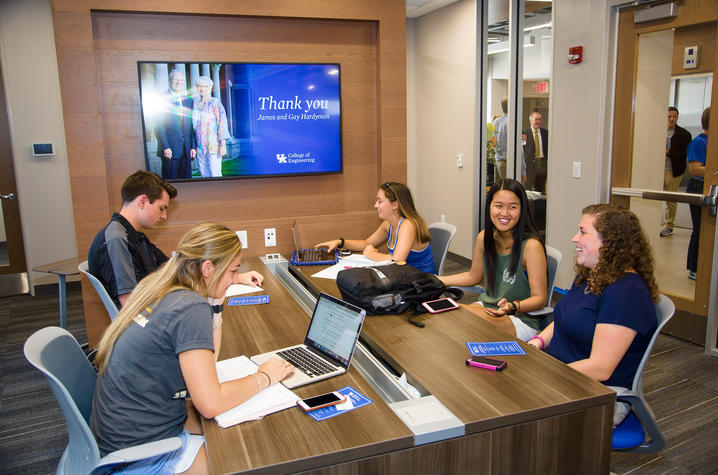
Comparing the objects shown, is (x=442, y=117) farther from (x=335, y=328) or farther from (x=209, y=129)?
(x=335, y=328)

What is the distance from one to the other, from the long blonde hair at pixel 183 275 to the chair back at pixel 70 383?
0.39ft

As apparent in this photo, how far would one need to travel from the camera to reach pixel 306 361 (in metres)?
1.94

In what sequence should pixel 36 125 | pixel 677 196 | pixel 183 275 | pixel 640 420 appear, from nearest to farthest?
pixel 183 275 → pixel 640 420 → pixel 677 196 → pixel 36 125

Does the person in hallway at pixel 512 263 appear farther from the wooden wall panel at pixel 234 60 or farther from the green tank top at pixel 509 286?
the wooden wall panel at pixel 234 60

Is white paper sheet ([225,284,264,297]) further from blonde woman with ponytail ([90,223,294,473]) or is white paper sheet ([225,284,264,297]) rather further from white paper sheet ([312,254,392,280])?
blonde woman with ponytail ([90,223,294,473])

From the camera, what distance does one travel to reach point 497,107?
582 centimetres

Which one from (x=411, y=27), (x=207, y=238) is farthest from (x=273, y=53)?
(x=411, y=27)

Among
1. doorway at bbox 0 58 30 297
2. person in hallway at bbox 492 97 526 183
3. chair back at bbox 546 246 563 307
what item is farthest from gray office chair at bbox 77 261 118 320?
person in hallway at bbox 492 97 526 183

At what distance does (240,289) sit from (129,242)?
62 cm

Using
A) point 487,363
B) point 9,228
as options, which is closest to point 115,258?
point 487,363

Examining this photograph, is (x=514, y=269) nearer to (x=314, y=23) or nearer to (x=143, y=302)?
(x=143, y=302)

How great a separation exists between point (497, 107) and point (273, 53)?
291cm

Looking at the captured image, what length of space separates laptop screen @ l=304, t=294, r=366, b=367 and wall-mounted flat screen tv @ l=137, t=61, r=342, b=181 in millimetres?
1980

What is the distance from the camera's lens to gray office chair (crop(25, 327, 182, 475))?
1520 millimetres
